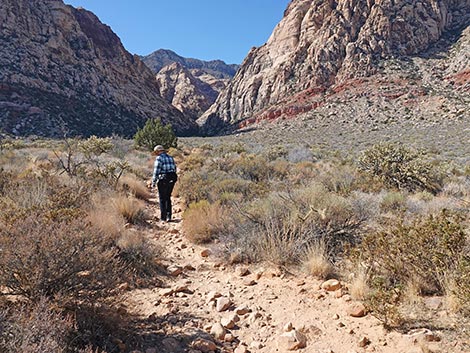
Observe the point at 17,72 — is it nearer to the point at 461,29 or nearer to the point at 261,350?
the point at 261,350

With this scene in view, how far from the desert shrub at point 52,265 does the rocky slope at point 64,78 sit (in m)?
38.4

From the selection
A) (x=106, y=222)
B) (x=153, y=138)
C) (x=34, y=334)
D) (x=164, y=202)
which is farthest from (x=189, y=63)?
(x=34, y=334)

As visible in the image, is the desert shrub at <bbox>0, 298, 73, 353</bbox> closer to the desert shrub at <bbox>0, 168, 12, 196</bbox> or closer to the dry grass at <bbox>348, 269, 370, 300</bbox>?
the dry grass at <bbox>348, 269, 370, 300</bbox>

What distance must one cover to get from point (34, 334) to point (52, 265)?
692mm

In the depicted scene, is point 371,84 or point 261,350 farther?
point 371,84

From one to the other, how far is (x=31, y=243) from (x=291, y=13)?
73817 mm

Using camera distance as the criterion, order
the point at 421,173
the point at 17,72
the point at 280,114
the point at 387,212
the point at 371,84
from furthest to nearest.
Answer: the point at 280,114 → the point at 371,84 → the point at 17,72 → the point at 421,173 → the point at 387,212

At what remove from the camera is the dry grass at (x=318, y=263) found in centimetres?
399

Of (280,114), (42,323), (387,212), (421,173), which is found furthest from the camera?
(280,114)

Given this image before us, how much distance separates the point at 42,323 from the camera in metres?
2.18

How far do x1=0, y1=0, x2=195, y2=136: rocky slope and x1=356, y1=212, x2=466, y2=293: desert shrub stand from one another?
3939cm

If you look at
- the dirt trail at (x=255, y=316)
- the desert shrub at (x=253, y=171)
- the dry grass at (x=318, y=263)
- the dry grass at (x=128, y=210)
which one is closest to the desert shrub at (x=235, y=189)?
the dry grass at (x=128, y=210)

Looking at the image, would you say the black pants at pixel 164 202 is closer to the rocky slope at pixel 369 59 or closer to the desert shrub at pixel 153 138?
the desert shrub at pixel 153 138

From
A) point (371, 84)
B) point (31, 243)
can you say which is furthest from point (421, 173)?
point (371, 84)
